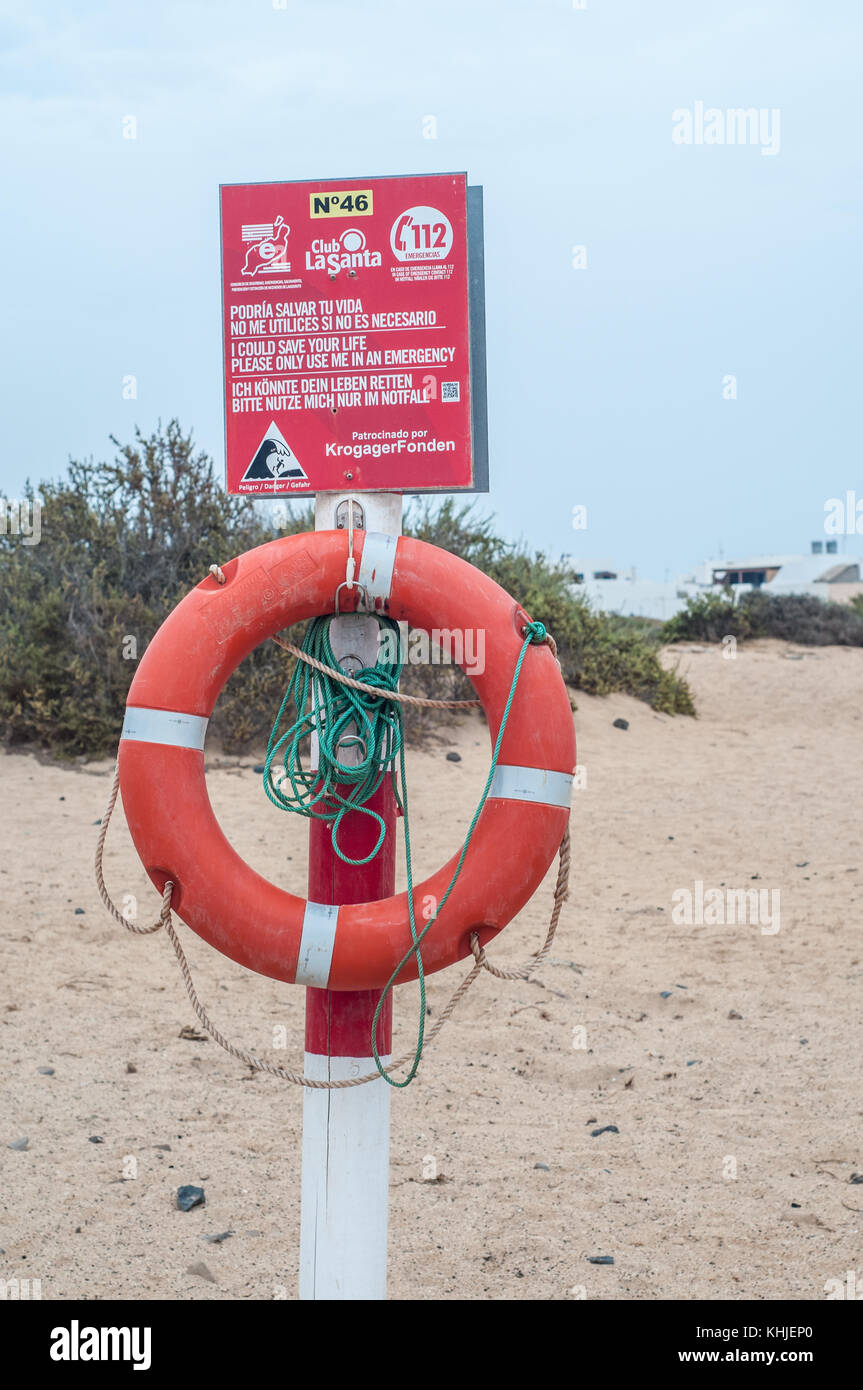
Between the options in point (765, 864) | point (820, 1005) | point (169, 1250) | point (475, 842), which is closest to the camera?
point (475, 842)

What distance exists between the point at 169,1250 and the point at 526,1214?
823mm

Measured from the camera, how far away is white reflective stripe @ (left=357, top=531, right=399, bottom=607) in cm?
205

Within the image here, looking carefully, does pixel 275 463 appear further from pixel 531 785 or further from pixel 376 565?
pixel 531 785

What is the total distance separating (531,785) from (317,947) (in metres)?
0.46

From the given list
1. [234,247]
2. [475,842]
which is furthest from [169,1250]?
[234,247]

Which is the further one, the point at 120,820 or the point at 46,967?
the point at 120,820

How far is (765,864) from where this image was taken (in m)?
5.77

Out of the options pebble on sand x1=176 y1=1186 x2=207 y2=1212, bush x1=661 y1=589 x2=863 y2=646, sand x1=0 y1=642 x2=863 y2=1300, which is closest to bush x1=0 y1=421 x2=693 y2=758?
sand x1=0 y1=642 x2=863 y2=1300

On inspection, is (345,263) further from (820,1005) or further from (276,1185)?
(820,1005)

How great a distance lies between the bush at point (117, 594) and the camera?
6.91m

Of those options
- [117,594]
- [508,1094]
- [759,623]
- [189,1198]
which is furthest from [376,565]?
[759,623]

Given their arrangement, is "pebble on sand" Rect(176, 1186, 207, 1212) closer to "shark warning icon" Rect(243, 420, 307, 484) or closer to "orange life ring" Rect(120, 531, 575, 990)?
"orange life ring" Rect(120, 531, 575, 990)

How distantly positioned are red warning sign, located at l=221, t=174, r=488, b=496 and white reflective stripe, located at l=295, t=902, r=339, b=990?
756 mm

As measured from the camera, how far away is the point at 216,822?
2047mm
